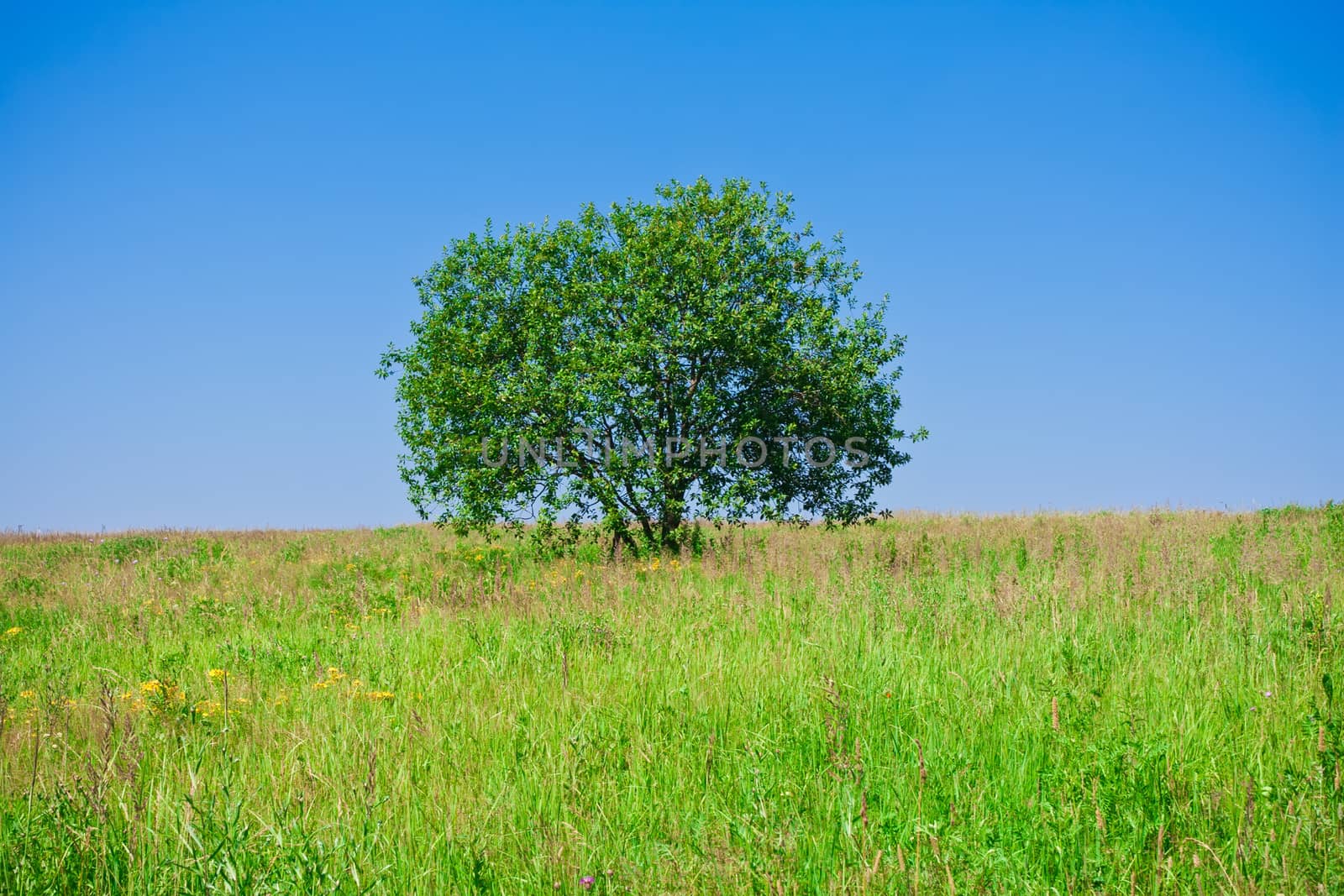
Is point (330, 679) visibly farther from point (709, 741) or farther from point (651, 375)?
point (651, 375)

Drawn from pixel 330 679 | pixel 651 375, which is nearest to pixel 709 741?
pixel 330 679

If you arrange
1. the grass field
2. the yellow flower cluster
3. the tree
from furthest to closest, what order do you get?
the tree → the yellow flower cluster → the grass field

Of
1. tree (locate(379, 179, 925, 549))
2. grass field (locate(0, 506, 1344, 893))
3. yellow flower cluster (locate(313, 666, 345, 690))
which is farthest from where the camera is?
tree (locate(379, 179, 925, 549))

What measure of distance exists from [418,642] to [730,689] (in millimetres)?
4030

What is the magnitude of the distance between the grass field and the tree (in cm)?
655

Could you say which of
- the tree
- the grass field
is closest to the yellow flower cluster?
the grass field

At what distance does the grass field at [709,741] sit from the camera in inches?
136

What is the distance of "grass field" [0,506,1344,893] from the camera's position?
3.47 m

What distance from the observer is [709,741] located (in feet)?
14.5

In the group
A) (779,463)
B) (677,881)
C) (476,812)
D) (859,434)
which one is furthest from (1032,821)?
(859,434)

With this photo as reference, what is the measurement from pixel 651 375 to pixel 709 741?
12.8 m

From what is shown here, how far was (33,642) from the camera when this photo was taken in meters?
10.8

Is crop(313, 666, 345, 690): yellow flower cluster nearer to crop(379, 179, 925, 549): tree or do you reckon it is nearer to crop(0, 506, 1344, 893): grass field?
crop(0, 506, 1344, 893): grass field

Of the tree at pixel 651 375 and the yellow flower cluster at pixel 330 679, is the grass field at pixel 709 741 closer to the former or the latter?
the yellow flower cluster at pixel 330 679
